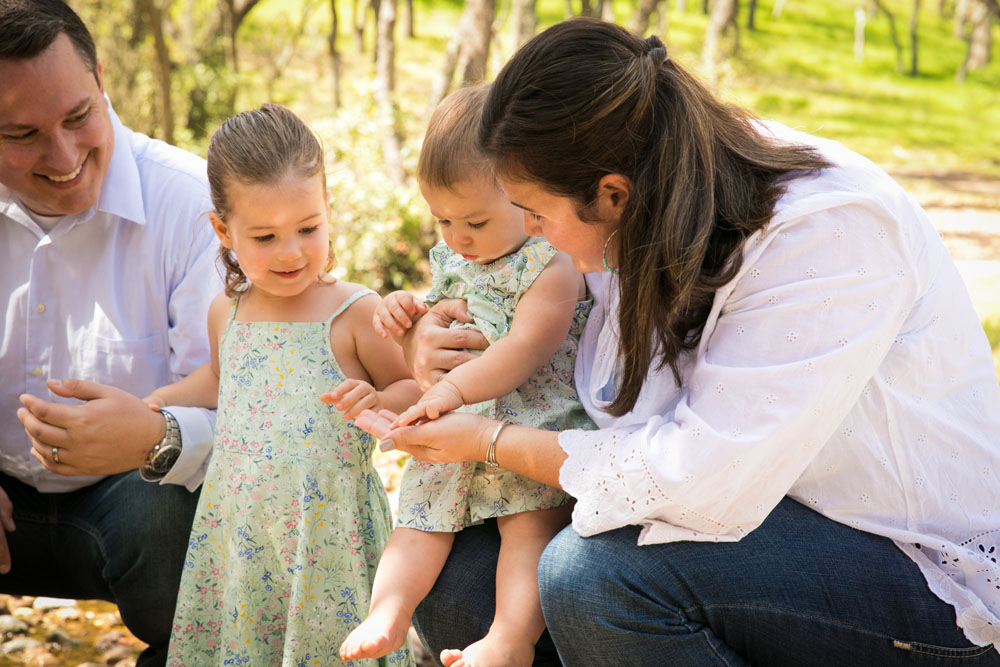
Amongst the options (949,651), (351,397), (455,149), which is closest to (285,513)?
(351,397)

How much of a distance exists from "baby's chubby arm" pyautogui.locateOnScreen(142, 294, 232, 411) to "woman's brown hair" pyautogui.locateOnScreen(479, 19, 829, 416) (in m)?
0.96

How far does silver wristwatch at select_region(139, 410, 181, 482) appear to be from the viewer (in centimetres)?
240

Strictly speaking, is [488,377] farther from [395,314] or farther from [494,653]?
[494,653]

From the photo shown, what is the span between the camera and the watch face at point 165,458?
2.41 metres

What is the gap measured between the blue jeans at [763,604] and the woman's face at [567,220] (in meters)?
0.59

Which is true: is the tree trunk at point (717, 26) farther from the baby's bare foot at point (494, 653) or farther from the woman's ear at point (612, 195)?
the baby's bare foot at point (494, 653)

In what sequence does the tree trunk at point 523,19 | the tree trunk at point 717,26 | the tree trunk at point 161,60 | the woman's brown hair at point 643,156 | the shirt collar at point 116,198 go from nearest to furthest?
the woman's brown hair at point 643,156, the shirt collar at point 116,198, the tree trunk at point 161,60, the tree trunk at point 523,19, the tree trunk at point 717,26

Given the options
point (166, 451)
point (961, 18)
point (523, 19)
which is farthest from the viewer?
point (961, 18)

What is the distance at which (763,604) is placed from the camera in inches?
73.2

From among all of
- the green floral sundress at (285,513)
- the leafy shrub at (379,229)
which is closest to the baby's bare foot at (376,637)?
the green floral sundress at (285,513)

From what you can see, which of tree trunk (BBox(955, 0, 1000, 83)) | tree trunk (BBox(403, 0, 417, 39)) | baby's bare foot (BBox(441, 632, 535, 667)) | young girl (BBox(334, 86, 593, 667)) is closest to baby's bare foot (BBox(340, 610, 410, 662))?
young girl (BBox(334, 86, 593, 667))

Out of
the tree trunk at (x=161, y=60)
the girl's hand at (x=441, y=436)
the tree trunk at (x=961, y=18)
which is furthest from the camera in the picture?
the tree trunk at (x=961, y=18)

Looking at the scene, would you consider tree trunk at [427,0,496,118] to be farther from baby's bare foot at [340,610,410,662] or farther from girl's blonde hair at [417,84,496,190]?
baby's bare foot at [340,610,410,662]

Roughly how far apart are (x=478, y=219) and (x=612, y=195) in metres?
0.43
